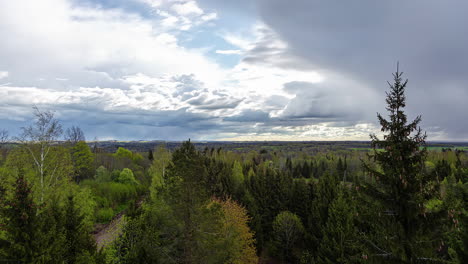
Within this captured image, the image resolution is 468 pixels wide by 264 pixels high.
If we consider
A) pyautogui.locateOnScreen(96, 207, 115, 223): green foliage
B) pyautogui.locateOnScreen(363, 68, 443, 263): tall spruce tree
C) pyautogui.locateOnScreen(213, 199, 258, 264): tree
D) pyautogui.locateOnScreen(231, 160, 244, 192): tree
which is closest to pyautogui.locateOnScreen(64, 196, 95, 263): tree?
pyautogui.locateOnScreen(213, 199, 258, 264): tree

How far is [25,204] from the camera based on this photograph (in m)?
11.7

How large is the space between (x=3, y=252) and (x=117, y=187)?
140 feet

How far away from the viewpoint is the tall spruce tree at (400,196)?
29.5 feet

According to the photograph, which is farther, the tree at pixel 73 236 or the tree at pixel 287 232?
the tree at pixel 287 232

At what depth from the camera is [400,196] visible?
31.9 feet

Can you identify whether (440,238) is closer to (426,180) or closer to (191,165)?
(426,180)

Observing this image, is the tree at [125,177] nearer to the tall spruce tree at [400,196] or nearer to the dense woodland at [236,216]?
the dense woodland at [236,216]

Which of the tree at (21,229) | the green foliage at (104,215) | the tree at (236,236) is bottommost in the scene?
the green foliage at (104,215)

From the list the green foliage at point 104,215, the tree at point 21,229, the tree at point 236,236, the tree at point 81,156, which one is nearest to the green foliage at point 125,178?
the tree at point 81,156

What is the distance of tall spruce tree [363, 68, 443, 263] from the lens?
9000 millimetres

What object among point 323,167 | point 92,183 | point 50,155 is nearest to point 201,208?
point 50,155

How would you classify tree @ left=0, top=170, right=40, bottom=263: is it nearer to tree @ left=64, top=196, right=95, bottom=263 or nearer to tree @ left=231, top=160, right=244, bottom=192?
Answer: tree @ left=64, top=196, right=95, bottom=263

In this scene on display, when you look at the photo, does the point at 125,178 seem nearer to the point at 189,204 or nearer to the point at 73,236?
the point at 73,236

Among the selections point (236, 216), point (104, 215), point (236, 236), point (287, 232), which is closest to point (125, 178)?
point (104, 215)
